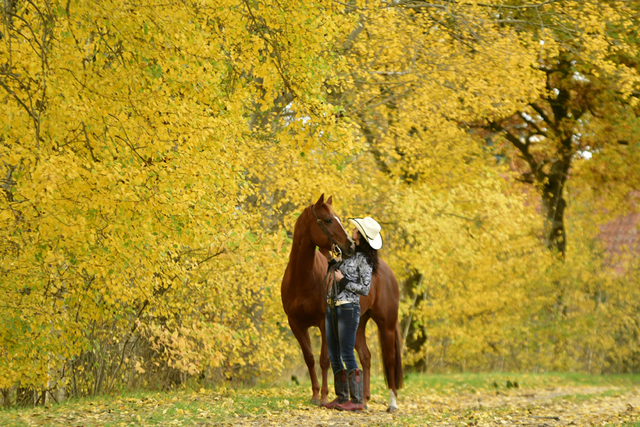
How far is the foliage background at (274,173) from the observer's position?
6.52 metres

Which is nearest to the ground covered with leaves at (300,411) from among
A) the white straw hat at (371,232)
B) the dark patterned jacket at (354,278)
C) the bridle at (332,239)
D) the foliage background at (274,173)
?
the foliage background at (274,173)

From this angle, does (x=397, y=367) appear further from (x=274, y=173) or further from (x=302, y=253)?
(x=274, y=173)

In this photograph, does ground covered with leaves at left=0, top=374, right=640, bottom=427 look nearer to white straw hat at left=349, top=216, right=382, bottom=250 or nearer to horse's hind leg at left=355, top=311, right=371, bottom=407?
horse's hind leg at left=355, top=311, right=371, bottom=407

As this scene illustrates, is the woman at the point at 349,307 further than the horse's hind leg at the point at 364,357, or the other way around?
the horse's hind leg at the point at 364,357

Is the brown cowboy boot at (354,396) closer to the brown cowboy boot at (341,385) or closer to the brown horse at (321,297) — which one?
the brown cowboy boot at (341,385)

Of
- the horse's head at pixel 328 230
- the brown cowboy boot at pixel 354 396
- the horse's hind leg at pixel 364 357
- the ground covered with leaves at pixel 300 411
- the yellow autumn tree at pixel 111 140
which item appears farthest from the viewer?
the horse's hind leg at pixel 364 357

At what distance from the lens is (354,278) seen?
7793 mm

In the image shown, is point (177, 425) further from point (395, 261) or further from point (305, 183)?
point (395, 261)

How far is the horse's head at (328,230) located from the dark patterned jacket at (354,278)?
0.15m

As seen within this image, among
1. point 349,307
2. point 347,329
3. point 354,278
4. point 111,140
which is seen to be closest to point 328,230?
point 354,278

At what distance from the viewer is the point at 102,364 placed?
1005cm

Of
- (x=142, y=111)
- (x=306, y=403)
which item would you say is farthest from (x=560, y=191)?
(x=142, y=111)

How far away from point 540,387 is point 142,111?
1228 centimetres

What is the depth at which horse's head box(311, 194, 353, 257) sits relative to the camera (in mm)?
7645
